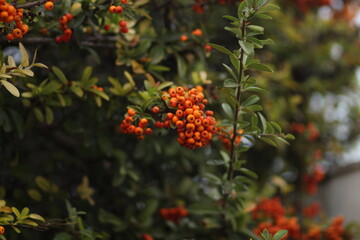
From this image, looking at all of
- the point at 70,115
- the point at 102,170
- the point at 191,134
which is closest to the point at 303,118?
the point at 102,170

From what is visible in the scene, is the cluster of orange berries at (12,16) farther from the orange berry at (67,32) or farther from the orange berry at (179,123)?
the orange berry at (179,123)

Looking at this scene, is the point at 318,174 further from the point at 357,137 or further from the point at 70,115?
the point at 70,115

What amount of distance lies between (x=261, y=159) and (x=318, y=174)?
1.85 feet

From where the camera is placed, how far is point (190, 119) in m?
1.80

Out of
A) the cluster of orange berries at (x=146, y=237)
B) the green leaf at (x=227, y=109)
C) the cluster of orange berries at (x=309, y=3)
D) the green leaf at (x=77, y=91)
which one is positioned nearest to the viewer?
the green leaf at (x=227, y=109)

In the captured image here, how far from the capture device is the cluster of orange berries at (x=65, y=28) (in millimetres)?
2207

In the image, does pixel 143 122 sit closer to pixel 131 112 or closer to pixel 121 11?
pixel 131 112

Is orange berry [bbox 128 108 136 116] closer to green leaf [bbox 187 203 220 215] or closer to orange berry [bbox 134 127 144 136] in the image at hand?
orange berry [bbox 134 127 144 136]

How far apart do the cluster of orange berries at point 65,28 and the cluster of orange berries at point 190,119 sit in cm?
73

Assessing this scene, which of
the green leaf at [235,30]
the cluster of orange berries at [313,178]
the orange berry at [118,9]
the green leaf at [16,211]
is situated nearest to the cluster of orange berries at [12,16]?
the orange berry at [118,9]

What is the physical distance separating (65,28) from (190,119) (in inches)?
36.2

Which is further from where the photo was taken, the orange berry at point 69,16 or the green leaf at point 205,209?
the green leaf at point 205,209

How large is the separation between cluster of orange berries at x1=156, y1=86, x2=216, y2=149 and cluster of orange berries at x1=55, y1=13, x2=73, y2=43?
0.73 m

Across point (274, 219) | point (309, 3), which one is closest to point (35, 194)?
point (274, 219)
